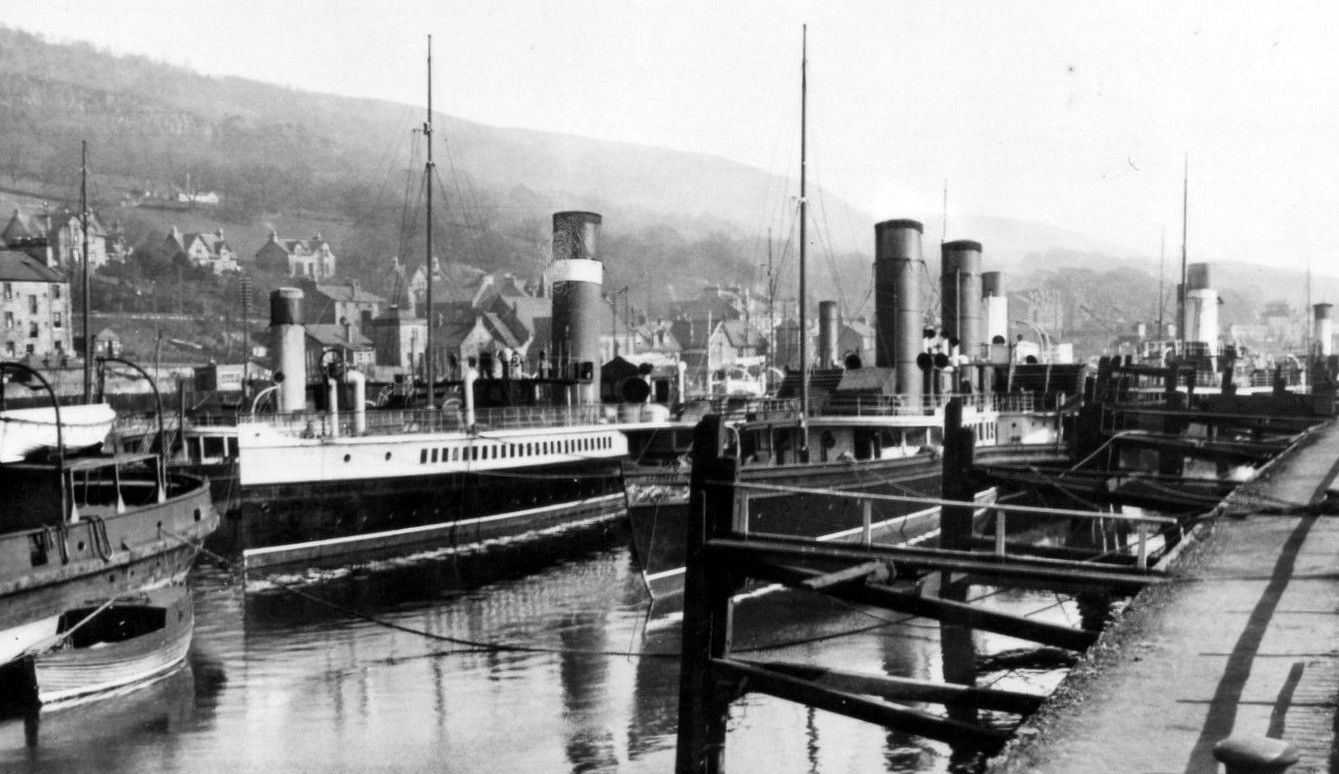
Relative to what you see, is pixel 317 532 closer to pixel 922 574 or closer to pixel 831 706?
pixel 922 574

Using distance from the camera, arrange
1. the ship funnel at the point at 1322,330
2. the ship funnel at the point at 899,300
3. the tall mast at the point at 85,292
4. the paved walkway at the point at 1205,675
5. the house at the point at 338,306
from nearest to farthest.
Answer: the paved walkway at the point at 1205,675 → the tall mast at the point at 85,292 → the ship funnel at the point at 899,300 → the ship funnel at the point at 1322,330 → the house at the point at 338,306

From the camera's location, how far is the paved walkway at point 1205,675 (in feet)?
14.6

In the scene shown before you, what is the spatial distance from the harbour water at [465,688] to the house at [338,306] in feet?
201

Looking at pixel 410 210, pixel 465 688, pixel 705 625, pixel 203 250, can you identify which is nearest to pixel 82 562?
pixel 465 688

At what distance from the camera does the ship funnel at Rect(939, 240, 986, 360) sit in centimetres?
3303

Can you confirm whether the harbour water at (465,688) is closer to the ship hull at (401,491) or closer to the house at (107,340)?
the ship hull at (401,491)

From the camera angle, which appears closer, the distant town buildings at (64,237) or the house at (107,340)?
the house at (107,340)

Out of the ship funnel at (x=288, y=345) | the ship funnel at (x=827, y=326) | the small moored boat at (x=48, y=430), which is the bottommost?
the small moored boat at (x=48, y=430)

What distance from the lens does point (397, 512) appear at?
86.1 ft

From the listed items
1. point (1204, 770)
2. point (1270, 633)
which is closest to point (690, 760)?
point (1270, 633)

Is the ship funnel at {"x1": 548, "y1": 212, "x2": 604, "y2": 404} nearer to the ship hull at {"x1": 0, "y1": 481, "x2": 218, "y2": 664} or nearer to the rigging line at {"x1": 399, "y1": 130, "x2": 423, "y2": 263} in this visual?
the rigging line at {"x1": 399, "y1": 130, "x2": 423, "y2": 263}

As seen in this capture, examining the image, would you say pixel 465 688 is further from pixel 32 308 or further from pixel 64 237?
pixel 64 237

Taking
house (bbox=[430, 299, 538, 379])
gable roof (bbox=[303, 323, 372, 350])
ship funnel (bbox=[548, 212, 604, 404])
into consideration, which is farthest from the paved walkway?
gable roof (bbox=[303, 323, 372, 350])

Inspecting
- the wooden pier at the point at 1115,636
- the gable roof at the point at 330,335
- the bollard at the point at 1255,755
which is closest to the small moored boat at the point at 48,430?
the wooden pier at the point at 1115,636
